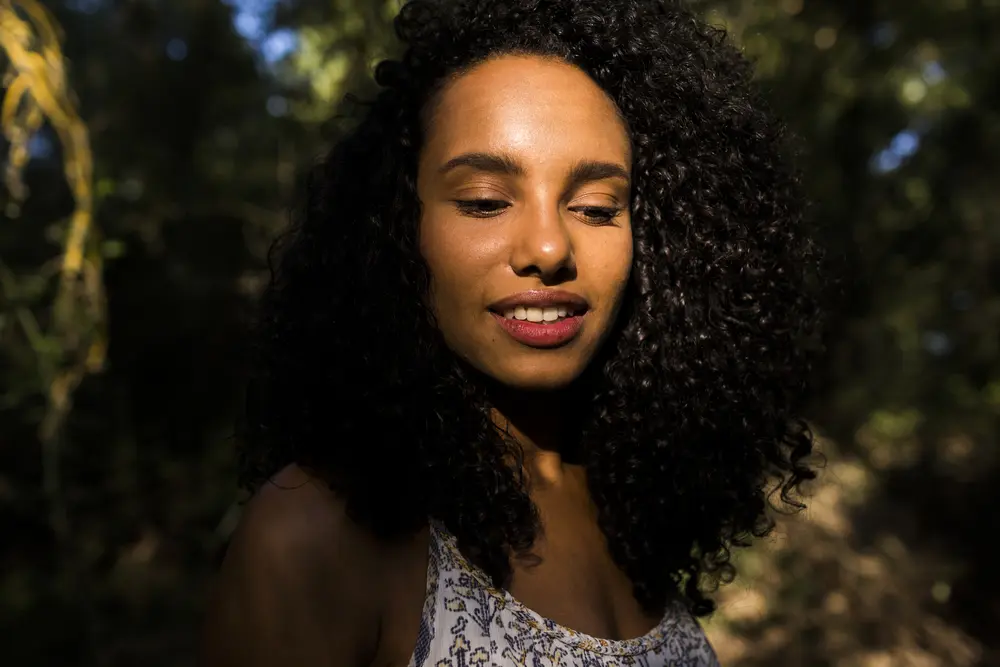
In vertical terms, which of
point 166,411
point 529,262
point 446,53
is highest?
point 446,53

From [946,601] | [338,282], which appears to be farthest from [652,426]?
[946,601]

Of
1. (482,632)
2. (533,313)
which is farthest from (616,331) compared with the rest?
(482,632)

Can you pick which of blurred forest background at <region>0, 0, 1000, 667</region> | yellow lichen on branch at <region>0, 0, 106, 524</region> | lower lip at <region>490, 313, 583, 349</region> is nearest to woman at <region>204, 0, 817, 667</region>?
lower lip at <region>490, 313, 583, 349</region>

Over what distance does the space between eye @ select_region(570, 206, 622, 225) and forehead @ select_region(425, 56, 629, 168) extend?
92mm

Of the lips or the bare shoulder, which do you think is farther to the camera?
the lips

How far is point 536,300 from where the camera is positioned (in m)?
1.52

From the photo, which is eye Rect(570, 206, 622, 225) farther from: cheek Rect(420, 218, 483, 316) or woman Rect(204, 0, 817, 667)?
cheek Rect(420, 218, 483, 316)

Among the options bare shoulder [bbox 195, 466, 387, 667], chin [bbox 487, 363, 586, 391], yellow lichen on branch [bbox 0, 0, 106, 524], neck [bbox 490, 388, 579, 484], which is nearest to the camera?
bare shoulder [bbox 195, 466, 387, 667]

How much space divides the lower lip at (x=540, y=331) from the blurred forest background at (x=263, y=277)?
2.84 metres

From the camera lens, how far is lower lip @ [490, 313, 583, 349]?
1.54 m

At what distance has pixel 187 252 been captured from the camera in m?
5.31

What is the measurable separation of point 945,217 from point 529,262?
5010 mm

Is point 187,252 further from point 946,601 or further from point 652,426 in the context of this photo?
point 946,601

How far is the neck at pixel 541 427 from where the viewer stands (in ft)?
5.73
